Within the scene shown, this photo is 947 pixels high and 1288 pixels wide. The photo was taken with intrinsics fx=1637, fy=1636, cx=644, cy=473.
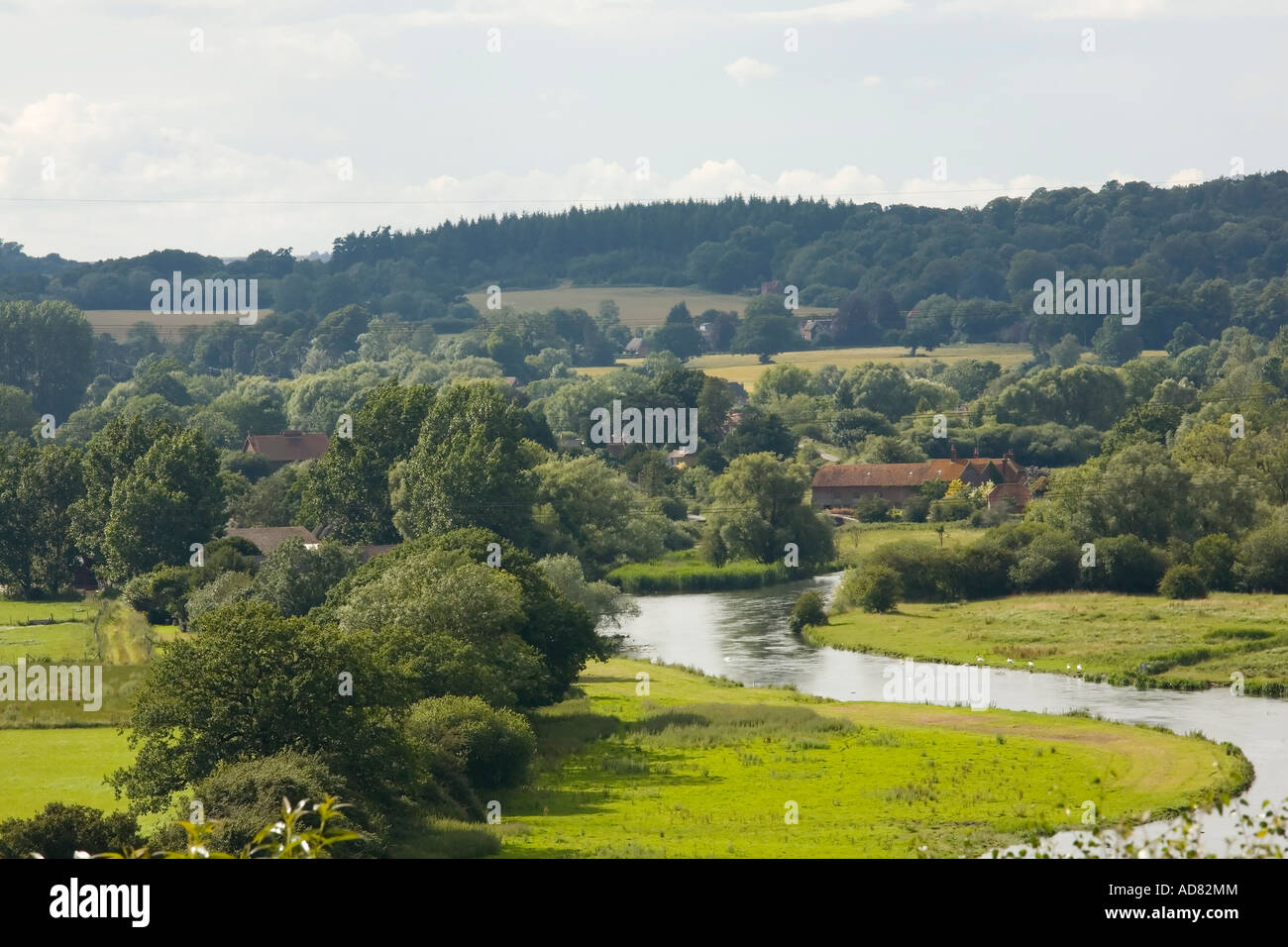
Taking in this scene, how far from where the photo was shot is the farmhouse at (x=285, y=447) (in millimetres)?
126250

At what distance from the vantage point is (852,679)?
63.1 metres

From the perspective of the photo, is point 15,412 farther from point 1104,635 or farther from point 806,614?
point 1104,635

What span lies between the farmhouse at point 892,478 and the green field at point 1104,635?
34274 mm

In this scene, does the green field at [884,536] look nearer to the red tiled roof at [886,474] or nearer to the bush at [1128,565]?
the red tiled roof at [886,474]

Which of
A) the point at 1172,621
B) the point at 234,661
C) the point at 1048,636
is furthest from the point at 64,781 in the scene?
the point at 1172,621

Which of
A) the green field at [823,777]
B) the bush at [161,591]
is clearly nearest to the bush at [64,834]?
the green field at [823,777]

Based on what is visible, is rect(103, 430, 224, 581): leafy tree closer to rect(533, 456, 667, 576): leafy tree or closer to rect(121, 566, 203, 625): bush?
rect(121, 566, 203, 625): bush

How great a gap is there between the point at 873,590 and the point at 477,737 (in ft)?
127

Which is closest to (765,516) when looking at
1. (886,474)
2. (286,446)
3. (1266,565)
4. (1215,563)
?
(886,474)

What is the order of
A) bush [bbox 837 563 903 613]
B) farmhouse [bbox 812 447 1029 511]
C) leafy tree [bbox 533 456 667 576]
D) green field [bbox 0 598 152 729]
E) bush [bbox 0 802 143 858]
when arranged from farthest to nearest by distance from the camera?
farmhouse [bbox 812 447 1029 511], leafy tree [bbox 533 456 667 576], bush [bbox 837 563 903 613], green field [bbox 0 598 152 729], bush [bbox 0 802 143 858]

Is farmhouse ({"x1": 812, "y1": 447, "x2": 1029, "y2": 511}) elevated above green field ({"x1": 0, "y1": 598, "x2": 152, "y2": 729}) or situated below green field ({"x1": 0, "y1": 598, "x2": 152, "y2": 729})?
above

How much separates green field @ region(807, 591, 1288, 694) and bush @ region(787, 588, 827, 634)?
0.80m

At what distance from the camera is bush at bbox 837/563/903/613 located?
77375 millimetres

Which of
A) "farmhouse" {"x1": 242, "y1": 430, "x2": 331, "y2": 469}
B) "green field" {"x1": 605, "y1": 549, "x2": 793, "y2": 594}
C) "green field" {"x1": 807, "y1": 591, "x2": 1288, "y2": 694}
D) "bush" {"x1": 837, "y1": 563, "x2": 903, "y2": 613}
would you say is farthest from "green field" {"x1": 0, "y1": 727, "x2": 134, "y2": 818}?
"farmhouse" {"x1": 242, "y1": 430, "x2": 331, "y2": 469}
